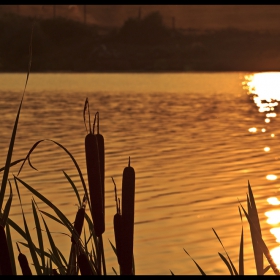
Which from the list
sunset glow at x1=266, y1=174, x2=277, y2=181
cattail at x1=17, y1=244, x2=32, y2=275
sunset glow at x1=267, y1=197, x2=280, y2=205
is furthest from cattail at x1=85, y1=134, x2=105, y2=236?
sunset glow at x1=266, y1=174, x2=277, y2=181

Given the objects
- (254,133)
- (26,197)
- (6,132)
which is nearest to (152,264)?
(26,197)

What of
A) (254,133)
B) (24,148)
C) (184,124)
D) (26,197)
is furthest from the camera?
(184,124)

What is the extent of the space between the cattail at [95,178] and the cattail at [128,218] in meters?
0.05

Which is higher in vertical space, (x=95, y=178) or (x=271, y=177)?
(x=271, y=177)

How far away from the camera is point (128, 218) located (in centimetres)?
140

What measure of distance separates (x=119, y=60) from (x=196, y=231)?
8973 centimetres

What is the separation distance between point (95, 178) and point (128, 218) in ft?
0.32

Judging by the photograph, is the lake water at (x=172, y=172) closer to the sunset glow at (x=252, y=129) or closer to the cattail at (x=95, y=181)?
the sunset glow at (x=252, y=129)

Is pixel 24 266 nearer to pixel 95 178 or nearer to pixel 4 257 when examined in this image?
pixel 4 257

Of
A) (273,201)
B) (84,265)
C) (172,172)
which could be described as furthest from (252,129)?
(84,265)

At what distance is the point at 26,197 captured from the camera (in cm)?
1497

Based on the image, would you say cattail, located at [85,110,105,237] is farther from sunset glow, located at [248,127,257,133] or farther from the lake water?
sunset glow, located at [248,127,257,133]

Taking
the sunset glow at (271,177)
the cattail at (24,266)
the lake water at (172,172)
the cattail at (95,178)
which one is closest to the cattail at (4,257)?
the cattail at (24,266)

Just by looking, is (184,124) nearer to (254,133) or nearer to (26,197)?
(254,133)
